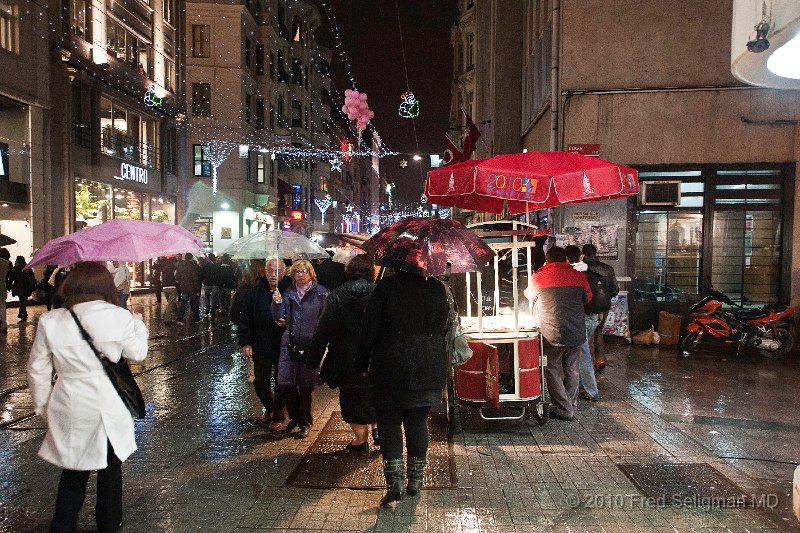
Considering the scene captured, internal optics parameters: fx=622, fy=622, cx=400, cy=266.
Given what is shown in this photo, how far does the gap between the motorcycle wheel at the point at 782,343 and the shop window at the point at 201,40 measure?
1353 inches

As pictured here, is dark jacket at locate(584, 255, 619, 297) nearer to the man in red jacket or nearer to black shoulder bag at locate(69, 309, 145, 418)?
the man in red jacket

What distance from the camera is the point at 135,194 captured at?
91.6ft

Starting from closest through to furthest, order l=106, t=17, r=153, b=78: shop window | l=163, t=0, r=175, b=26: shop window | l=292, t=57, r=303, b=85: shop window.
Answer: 1. l=106, t=17, r=153, b=78: shop window
2. l=163, t=0, r=175, b=26: shop window
3. l=292, t=57, r=303, b=85: shop window

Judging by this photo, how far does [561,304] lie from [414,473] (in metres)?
2.94

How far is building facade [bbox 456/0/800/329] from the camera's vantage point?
40.4ft

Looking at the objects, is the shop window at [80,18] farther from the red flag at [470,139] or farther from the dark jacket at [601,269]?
the dark jacket at [601,269]

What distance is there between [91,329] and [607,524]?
373 centimetres

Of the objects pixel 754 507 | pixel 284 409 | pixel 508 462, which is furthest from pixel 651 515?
pixel 284 409

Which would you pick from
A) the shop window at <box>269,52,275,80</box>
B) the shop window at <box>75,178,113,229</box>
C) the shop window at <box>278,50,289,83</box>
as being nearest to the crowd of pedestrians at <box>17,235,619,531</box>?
the shop window at <box>75,178,113,229</box>

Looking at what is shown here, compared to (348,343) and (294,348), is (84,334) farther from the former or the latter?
(294,348)

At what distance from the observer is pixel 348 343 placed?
18.6 ft

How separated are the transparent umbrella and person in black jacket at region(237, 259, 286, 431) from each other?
1.77 ft

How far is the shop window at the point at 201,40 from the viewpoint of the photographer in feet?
121

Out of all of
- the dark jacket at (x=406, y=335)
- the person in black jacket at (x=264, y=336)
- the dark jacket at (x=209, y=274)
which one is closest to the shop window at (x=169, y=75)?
the dark jacket at (x=209, y=274)
